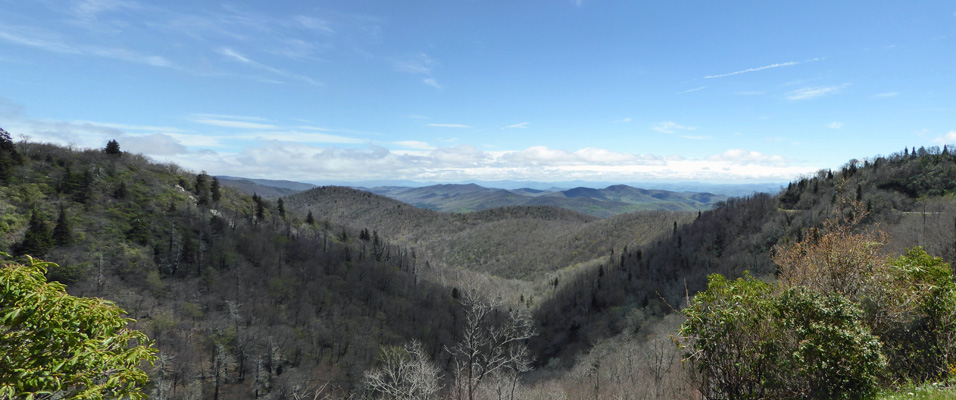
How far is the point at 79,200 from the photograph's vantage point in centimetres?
6844

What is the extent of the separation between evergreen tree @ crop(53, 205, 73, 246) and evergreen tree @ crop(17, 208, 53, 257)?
104 cm

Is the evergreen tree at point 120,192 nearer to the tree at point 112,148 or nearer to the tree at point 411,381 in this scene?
the tree at point 112,148

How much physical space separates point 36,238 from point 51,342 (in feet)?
249

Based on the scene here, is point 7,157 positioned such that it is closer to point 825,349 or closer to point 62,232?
point 62,232

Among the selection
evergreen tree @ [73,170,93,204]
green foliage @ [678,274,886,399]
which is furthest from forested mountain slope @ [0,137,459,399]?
green foliage @ [678,274,886,399]

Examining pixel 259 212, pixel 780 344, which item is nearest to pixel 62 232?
pixel 259 212

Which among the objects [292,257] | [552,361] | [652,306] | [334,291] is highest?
[292,257]

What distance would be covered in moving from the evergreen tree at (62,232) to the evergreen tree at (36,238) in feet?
3.41

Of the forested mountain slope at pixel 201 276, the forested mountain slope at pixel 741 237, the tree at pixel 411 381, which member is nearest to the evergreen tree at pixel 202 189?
the forested mountain slope at pixel 201 276

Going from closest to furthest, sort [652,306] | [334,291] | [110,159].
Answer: [110,159], [334,291], [652,306]

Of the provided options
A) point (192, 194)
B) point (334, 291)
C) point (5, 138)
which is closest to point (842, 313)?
point (334, 291)

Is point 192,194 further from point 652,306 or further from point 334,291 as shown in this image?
point 652,306

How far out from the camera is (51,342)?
6.80 m

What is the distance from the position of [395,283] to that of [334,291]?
25.5 m
